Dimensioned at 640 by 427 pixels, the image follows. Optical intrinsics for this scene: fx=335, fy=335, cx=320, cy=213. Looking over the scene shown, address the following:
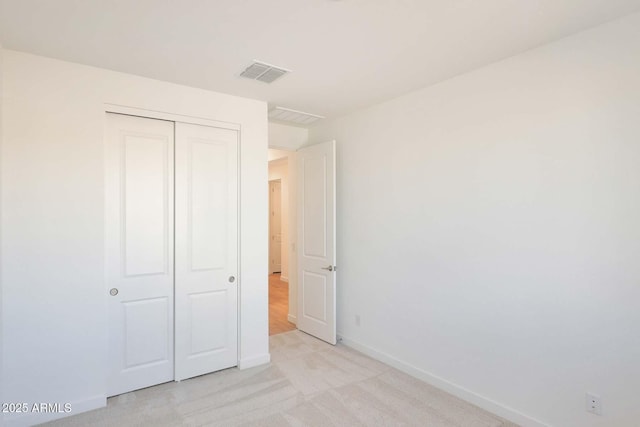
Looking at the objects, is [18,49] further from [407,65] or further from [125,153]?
[407,65]

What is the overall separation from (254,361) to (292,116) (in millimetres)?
2772

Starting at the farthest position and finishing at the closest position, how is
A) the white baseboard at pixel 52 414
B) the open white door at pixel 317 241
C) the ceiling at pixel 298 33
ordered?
the open white door at pixel 317 241, the white baseboard at pixel 52 414, the ceiling at pixel 298 33

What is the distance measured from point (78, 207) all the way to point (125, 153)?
0.57 meters

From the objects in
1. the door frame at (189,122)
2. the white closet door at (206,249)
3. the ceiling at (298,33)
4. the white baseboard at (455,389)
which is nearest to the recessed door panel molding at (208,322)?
the white closet door at (206,249)

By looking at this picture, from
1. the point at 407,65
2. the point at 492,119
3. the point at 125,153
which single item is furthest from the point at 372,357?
the point at 125,153

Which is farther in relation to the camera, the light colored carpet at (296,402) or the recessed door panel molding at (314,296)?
the recessed door panel molding at (314,296)

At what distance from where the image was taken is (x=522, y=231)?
2.46 m

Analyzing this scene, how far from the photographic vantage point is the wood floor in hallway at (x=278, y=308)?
15.1ft

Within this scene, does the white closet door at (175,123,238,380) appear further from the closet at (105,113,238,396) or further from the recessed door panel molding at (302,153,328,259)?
the recessed door panel molding at (302,153,328,259)

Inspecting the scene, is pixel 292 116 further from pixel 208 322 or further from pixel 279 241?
pixel 279 241

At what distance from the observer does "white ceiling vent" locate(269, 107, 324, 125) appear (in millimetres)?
3803

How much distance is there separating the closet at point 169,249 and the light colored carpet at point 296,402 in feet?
0.82

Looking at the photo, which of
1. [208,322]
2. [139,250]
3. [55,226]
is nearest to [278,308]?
[208,322]

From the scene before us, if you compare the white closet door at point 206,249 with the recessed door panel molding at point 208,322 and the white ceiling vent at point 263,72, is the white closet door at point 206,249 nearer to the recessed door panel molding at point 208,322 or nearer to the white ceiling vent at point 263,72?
the recessed door panel molding at point 208,322
